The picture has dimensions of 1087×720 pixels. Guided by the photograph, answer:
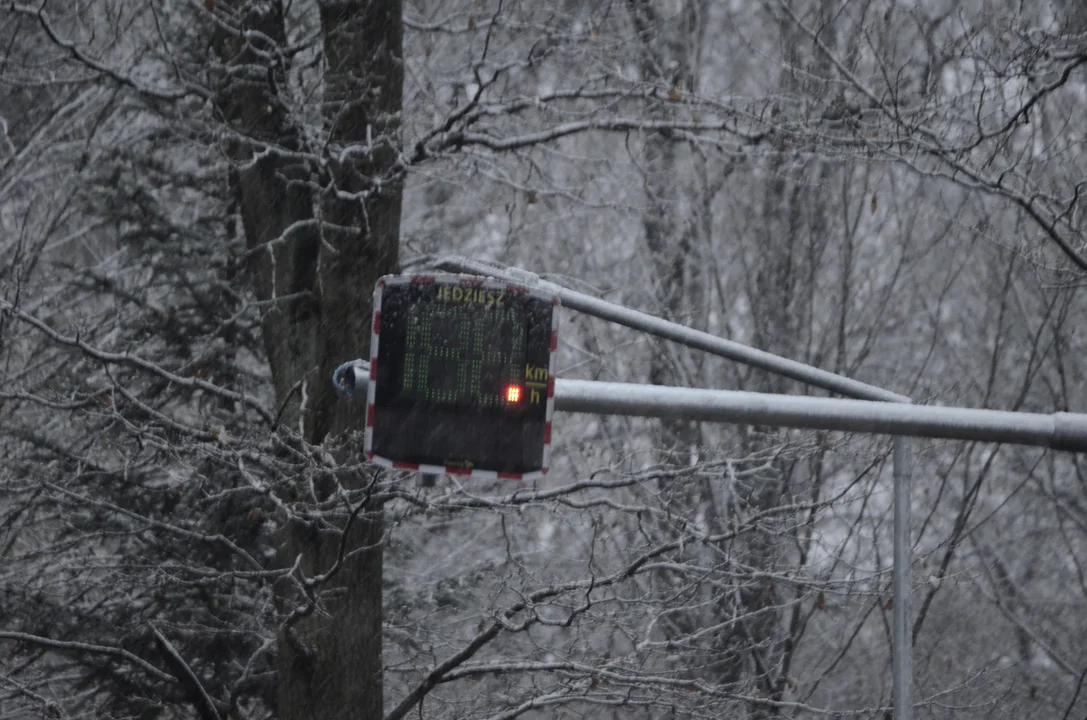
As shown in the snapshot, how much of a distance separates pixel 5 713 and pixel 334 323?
499 cm

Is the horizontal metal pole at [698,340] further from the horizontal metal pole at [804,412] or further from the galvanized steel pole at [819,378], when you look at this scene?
the horizontal metal pole at [804,412]

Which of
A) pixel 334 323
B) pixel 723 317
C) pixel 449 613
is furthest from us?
pixel 723 317

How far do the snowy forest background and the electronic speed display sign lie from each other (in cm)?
450

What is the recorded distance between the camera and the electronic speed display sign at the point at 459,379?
449 centimetres

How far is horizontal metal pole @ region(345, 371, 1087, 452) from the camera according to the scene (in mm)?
4574

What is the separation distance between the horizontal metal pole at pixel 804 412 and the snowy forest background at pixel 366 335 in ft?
14.2

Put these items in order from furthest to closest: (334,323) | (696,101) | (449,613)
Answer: (449,613), (696,101), (334,323)

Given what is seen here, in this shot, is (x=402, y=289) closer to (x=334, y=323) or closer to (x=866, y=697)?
(x=334, y=323)

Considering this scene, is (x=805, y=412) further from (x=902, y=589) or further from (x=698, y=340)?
(x=902, y=589)

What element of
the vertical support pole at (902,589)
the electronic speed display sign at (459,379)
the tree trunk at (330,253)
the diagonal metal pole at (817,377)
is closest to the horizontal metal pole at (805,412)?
the electronic speed display sign at (459,379)

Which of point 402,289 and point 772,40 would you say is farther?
point 772,40

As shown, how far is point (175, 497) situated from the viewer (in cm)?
1210

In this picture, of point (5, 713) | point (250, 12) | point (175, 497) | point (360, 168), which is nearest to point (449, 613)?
point (175, 497)

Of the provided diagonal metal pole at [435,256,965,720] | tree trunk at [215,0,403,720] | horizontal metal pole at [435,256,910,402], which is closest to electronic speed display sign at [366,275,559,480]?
diagonal metal pole at [435,256,965,720]
